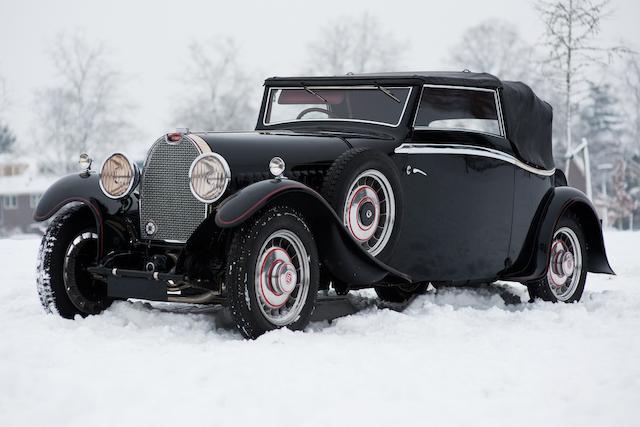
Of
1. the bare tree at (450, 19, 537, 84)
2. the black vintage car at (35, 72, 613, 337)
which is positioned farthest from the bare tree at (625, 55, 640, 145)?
the black vintage car at (35, 72, 613, 337)

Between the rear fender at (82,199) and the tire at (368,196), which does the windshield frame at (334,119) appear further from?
the rear fender at (82,199)

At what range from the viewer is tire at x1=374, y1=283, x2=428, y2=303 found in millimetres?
8383

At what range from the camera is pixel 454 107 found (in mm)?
7828

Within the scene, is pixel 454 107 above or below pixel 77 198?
above

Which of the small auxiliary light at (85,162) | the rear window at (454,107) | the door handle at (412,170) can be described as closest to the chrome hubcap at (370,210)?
the door handle at (412,170)

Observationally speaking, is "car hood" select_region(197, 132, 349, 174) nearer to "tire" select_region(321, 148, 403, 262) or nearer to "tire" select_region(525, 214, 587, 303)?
"tire" select_region(321, 148, 403, 262)

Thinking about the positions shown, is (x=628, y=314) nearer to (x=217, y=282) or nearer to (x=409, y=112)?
(x=409, y=112)

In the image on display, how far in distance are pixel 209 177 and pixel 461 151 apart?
2.26 meters

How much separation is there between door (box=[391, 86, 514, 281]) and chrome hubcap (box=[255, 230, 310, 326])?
105 cm

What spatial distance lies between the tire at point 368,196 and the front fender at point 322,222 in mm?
174

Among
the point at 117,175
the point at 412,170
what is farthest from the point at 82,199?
the point at 412,170

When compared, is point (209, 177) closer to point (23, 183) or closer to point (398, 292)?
point (398, 292)

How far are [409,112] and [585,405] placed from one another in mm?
3543

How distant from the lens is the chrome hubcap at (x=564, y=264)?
834 centimetres
